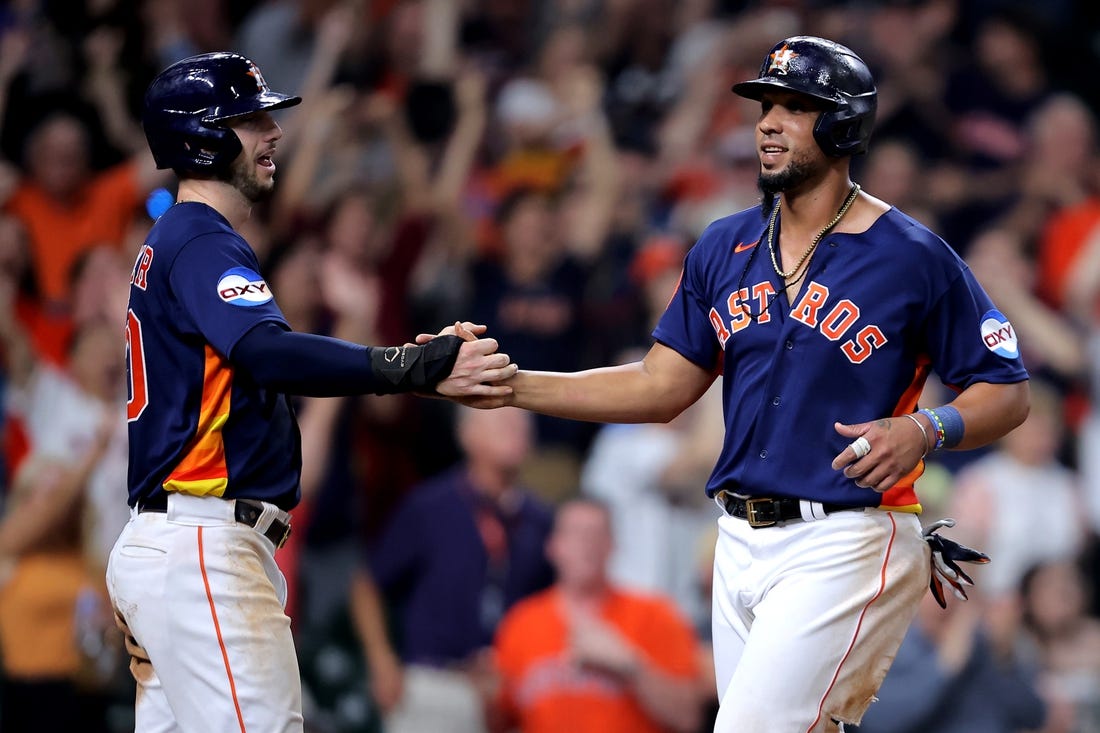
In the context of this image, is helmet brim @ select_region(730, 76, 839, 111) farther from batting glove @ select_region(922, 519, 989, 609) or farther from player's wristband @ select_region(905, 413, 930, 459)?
batting glove @ select_region(922, 519, 989, 609)

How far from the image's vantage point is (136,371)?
4.54m

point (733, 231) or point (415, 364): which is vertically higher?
point (733, 231)

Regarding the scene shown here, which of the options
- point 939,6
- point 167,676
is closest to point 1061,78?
point 939,6

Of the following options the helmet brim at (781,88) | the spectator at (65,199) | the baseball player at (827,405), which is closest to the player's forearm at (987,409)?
the baseball player at (827,405)

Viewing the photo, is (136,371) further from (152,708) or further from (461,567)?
(461,567)

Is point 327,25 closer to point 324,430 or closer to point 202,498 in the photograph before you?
point 324,430

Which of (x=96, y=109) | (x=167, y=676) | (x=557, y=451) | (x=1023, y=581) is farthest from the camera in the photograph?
(x=96, y=109)

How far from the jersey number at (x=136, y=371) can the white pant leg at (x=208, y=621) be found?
12.3 inches

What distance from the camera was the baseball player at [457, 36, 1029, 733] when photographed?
4.36 metres

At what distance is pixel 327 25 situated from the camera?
10.1 m

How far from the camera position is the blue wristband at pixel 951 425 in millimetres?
4422

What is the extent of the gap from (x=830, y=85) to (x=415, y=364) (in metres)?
1.51

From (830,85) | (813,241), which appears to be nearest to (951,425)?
(813,241)

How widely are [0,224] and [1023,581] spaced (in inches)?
235
